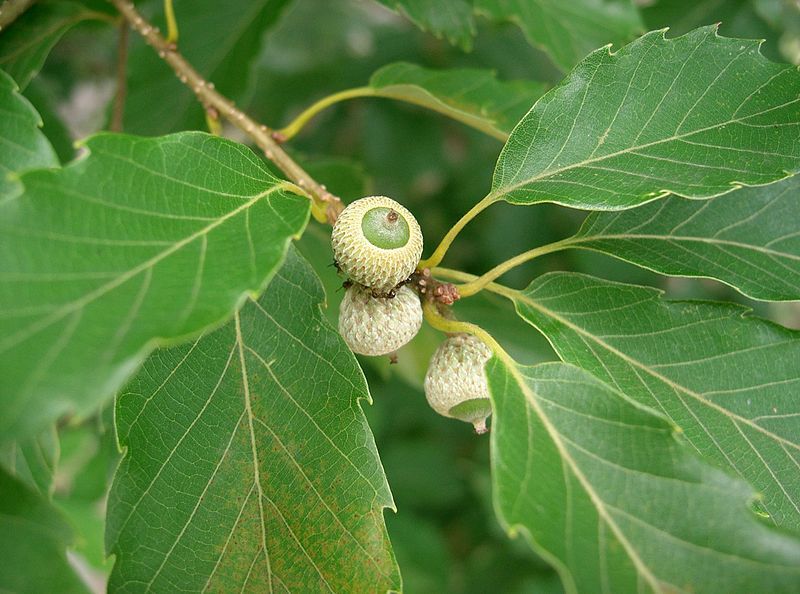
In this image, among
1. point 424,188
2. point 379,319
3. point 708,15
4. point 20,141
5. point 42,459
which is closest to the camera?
point 20,141

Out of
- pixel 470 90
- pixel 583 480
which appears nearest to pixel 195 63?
pixel 470 90

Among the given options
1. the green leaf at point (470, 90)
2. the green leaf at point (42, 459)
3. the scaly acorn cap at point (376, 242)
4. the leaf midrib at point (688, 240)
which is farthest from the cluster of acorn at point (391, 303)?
the green leaf at point (42, 459)

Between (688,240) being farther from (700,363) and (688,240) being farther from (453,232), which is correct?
(453,232)

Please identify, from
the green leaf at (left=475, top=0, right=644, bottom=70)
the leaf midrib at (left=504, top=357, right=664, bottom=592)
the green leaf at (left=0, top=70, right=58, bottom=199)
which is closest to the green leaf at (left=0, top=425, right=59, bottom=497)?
the green leaf at (left=0, top=70, right=58, bottom=199)

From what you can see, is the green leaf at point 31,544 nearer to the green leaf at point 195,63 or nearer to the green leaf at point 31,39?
the green leaf at point 31,39

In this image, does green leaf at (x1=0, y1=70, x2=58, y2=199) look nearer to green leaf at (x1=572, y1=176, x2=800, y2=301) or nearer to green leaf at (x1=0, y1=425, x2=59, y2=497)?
green leaf at (x1=0, y1=425, x2=59, y2=497)

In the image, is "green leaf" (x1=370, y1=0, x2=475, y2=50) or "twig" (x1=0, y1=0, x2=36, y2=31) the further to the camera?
"green leaf" (x1=370, y1=0, x2=475, y2=50)

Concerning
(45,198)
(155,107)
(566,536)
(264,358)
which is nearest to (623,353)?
(566,536)

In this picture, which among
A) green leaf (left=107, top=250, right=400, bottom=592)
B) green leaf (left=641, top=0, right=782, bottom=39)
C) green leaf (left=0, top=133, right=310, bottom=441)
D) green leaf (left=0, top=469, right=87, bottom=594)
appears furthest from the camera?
green leaf (left=641, top=0, right=782, bottom=39)
